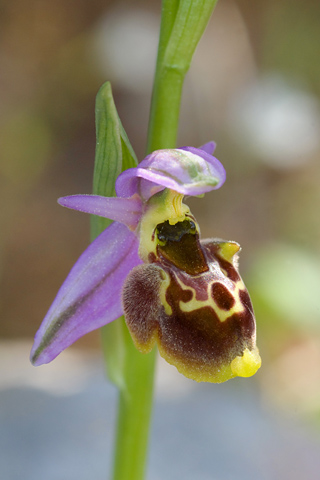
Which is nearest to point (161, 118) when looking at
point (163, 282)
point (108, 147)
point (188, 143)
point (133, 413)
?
point (108, 147)

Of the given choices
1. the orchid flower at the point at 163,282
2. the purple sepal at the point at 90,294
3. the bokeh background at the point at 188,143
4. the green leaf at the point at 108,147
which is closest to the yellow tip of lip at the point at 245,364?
the orchid flower at the point at 163,282

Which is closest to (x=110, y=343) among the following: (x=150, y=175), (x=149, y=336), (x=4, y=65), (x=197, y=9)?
(x=149, y=336)

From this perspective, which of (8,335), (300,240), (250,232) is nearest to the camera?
(300,240)

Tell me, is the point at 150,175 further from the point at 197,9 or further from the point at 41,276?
the point at 41,276

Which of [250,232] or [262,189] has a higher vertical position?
[262,189]

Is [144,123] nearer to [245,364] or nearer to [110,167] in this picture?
[110,167]

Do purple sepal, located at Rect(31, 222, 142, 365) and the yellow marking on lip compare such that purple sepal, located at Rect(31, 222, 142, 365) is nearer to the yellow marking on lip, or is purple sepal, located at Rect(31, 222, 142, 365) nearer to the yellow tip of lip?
the yellow marking on lip
